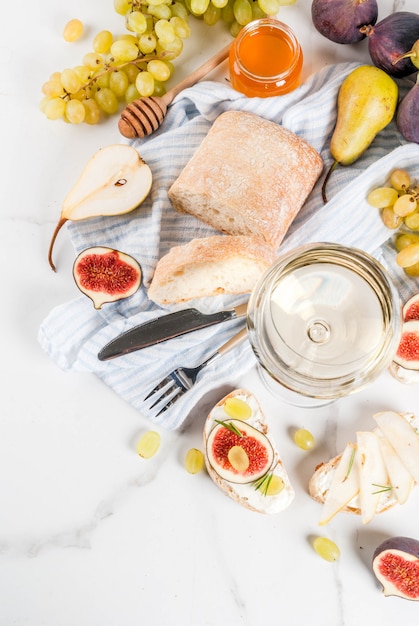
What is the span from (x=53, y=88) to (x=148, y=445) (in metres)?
0.73

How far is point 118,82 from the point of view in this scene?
55.6 inches

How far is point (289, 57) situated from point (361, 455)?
78 centimetres

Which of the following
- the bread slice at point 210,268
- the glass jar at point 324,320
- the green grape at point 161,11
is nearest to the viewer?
the glass jar at point 324,320

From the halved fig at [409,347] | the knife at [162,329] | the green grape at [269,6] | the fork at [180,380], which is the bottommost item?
the halved fig at [409,347]

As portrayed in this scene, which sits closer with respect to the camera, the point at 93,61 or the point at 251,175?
the point at 251,175

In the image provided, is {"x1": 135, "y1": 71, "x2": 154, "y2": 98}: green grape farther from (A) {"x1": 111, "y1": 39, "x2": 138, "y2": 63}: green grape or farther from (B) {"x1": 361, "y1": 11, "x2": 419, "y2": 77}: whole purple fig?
(B) {"x1": 361, "y1": 11, "x2": 419, "y2": 77}: whole purple fig

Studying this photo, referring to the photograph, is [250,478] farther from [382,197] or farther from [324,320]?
[382,197]

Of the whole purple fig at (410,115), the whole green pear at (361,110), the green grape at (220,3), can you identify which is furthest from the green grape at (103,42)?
the whole purple fig at (410,115)

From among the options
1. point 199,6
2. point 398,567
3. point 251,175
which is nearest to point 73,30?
point 199,6

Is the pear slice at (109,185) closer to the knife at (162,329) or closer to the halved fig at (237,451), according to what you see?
the knife at (162,329)

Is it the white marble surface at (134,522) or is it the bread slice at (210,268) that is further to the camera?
the white marble surface at (134,522)

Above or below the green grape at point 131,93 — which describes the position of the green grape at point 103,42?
above

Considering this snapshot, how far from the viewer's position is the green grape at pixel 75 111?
140cm

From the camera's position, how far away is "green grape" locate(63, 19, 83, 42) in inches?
56.9
